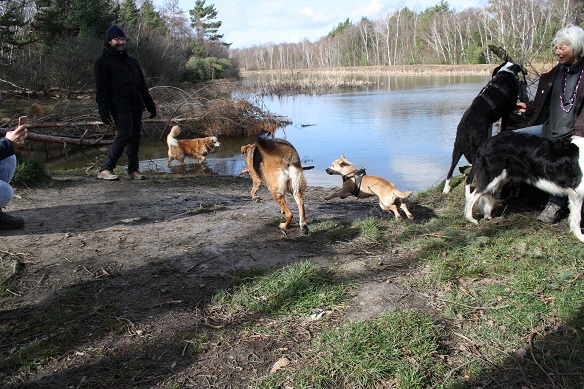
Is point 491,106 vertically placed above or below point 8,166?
above

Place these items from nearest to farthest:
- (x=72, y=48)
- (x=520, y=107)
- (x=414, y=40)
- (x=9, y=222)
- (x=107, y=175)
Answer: (x=9, y=222) < (x=520, y=107) < (x=107, y=175) < (x=72, y=48) < (x=414, y=40)

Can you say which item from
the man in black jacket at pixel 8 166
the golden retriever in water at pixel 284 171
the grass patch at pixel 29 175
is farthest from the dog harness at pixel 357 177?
the grass patch at pixel 29 175

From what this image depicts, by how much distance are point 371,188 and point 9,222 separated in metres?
Answer: 4.18

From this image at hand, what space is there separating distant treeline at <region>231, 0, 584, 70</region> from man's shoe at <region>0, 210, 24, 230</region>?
48602mm

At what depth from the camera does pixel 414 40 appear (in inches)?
2761

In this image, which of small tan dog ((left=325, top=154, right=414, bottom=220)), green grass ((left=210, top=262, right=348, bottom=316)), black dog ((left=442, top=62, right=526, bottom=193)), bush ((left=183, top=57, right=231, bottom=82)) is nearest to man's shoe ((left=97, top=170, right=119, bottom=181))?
small tan dog ((left=325, top=154, right=414, bottom=220))

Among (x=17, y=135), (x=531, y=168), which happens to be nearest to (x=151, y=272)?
(x=17, y=135)

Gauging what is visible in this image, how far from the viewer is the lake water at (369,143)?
33.1 feet

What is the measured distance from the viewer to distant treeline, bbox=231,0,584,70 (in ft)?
158

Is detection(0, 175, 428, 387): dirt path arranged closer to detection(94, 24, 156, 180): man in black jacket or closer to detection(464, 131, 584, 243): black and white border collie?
detection(464, 131, 584, 243): black and white border collie

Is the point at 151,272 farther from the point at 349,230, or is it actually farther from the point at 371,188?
the point at 371,188

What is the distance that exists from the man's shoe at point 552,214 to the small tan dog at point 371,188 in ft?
4.62

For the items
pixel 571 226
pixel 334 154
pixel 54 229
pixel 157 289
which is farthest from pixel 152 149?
pixel 571 226

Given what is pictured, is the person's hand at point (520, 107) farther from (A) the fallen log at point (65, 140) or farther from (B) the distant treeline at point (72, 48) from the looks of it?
(B) the distant treeline at point (72, 48)
